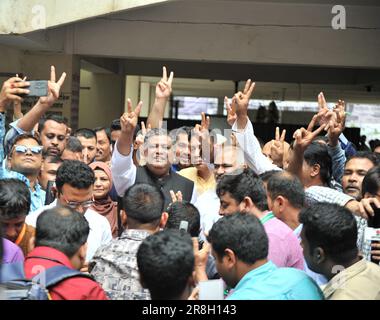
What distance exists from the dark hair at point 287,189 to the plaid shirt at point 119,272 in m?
0.99

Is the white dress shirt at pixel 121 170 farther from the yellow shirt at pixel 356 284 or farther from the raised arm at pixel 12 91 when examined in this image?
the yellow shirt at pixel 356 284

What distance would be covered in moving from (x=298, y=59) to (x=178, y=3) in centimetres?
197

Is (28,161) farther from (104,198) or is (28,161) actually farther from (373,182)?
(373,182)

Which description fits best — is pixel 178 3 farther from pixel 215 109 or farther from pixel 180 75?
pixel 215 109

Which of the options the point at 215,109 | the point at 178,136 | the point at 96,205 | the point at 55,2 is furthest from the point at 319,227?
the point at 215,109

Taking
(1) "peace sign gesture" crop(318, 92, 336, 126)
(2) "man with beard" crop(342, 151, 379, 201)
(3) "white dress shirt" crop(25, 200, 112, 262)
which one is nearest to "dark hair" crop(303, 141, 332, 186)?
(2) "man with beard" crop(342, 151, 379, 201)

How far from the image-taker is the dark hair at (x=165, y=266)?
2.51m

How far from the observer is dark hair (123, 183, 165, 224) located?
3314 millimetres

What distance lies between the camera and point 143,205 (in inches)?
131

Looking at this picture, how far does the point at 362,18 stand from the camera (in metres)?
9.77

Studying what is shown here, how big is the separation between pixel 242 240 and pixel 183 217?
97 centimetres

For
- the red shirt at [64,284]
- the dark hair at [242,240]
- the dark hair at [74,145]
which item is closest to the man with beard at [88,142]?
the dark hair at [74,145]

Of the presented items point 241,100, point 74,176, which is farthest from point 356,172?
point 74,176
